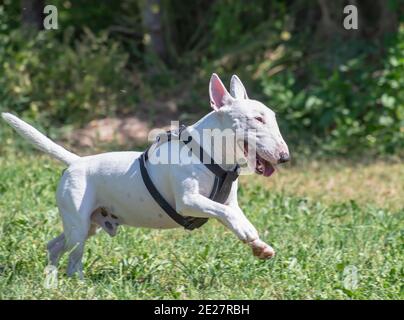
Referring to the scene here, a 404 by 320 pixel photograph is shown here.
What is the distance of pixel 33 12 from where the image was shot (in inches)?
497

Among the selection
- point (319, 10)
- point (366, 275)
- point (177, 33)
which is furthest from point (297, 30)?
point (366, 275)

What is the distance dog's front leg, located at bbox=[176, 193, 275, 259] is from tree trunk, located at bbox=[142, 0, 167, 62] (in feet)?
25.0

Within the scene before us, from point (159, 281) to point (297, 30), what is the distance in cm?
770

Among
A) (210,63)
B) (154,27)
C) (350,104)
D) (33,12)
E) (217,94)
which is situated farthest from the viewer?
(154,27)

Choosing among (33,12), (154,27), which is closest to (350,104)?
(154,27)

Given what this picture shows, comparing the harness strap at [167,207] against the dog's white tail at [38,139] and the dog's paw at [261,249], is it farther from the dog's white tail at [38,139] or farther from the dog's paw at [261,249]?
the dog's white tail at [38,139]

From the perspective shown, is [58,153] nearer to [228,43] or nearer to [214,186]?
[214,186]

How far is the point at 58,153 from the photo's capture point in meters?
5.92

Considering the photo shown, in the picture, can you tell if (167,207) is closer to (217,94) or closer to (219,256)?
(217,94)

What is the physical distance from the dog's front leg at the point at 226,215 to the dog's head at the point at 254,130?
0.97ft

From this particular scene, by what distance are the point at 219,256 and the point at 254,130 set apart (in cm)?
119

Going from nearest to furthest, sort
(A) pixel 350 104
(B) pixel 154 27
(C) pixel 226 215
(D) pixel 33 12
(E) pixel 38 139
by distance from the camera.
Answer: (C) pixel 226 215, (E) pixel 38 139, (A) pixel 350 104, (D) pixel 33 12, (B) pixel 154 27

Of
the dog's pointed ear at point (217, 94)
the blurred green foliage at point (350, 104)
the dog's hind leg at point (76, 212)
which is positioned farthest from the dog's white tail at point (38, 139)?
the blurred green foliage at point (350, 104)

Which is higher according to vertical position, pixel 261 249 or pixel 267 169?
pixel 267 169
